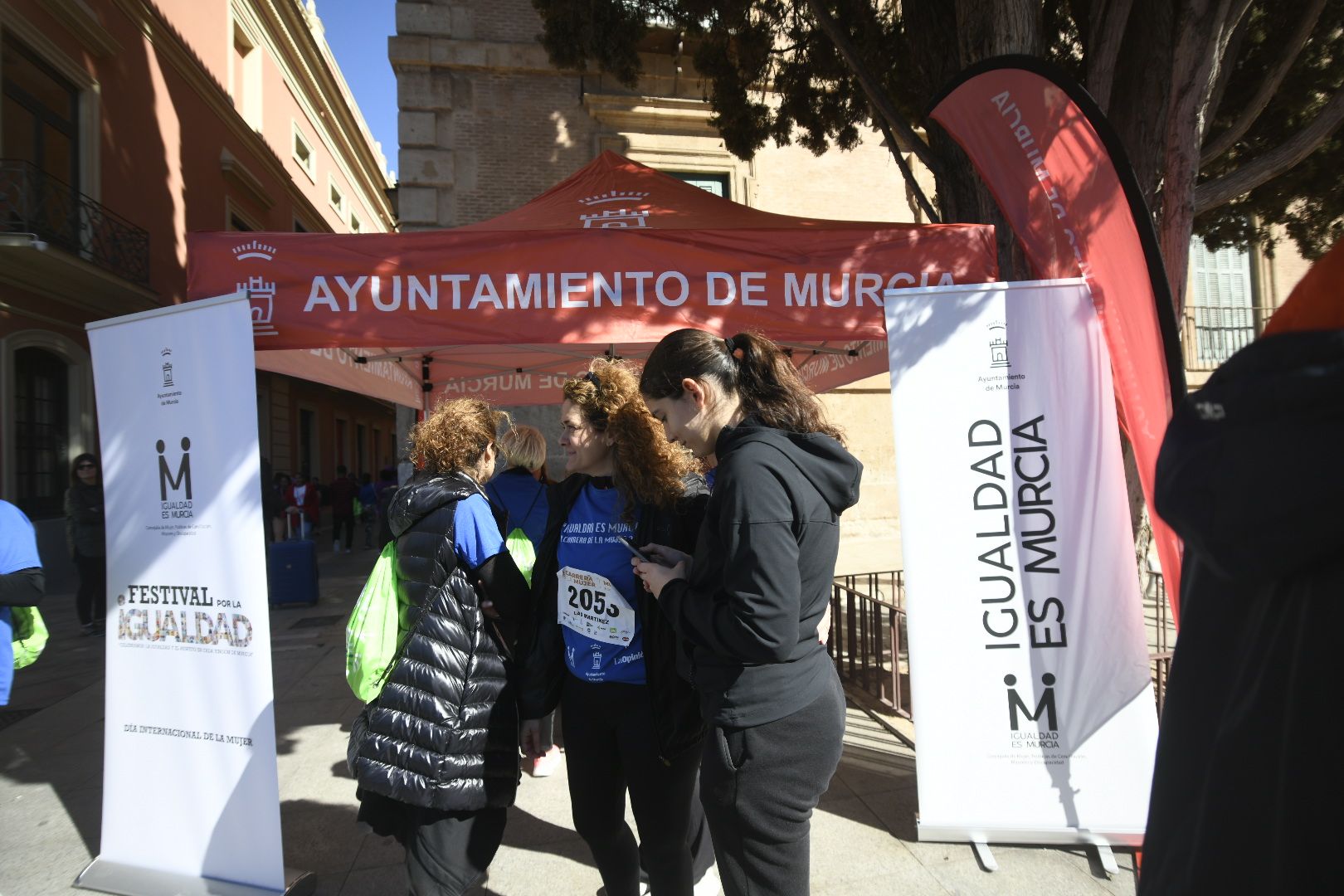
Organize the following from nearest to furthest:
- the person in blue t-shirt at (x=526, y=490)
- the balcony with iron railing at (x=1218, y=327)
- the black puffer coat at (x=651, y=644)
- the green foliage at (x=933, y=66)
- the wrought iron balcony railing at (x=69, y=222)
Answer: the black puffer coat at (x=651, y=644) < the person in blue t-shirt at (x=526, y=490) < the green foliage at (x=933, y=66) < the wrought iron balcony railing at (x=69, y=222) < the balcony with iron railing at (x=1218, y=327)

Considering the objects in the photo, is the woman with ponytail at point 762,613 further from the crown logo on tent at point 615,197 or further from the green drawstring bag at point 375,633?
the crown logo on tent at point 615,197

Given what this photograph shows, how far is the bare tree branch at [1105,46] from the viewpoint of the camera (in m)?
4.45

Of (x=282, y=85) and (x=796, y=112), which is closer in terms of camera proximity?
(x=796, y=112)

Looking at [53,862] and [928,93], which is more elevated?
→ [928,93]

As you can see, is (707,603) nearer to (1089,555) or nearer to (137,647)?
(1089,555)

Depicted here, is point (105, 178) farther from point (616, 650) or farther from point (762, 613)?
point (762, 613)

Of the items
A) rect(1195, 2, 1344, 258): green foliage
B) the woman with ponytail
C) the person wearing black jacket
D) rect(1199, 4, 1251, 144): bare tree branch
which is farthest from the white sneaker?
rect(1195, 2, 1344, 258): green foliage

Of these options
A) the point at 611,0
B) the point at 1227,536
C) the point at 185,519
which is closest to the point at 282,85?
the point at 611,0

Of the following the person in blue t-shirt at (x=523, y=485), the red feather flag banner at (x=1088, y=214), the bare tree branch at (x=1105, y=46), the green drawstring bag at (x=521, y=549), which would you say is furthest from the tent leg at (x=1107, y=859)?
the bare tree branch at (x=1105, y=46)

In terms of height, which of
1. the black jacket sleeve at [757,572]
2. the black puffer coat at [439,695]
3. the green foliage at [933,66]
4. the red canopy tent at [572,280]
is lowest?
the black puffer coat at [439,695]

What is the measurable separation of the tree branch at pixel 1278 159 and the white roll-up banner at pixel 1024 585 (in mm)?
3073

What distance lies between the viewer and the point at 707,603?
1.71m

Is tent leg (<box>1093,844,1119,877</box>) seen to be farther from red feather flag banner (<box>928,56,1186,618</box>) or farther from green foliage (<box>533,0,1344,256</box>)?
green foliage (<box>533,0,1344,256</box>)

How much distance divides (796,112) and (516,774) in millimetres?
7636
